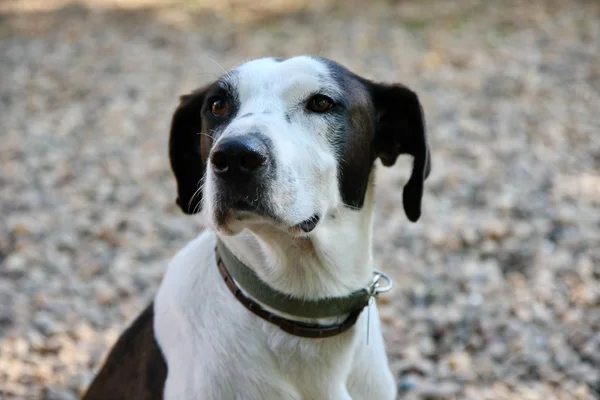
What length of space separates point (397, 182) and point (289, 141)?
392cm

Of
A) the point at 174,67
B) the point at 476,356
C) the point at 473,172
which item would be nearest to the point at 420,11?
the point at 174,67

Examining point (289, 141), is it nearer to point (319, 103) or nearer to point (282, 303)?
point (319, 103)

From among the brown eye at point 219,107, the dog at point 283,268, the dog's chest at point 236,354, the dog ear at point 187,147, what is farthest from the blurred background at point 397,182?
the dog's chest at point 236,354

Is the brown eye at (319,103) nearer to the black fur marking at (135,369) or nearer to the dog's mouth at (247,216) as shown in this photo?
the dog's mouth at (247,216)

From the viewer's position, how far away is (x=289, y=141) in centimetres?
216

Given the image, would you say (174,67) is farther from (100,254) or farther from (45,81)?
(100,254)

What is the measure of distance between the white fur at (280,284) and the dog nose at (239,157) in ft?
0.43

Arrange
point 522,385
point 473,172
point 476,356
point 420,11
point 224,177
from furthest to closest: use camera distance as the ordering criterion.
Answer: point 420,11, point 473,172, point 476,356, point 522,385, point 224,177

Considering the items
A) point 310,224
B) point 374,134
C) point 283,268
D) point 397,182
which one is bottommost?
point 397,182

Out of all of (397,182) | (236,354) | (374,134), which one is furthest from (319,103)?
(397,182)

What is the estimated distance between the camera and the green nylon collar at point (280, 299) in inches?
90.1

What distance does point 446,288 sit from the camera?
4.50 m

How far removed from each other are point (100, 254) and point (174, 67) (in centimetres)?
435

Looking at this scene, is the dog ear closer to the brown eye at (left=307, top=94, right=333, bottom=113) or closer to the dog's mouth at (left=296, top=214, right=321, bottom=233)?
the brown eye at (left=307, top=94, right=333, bottom=113)
